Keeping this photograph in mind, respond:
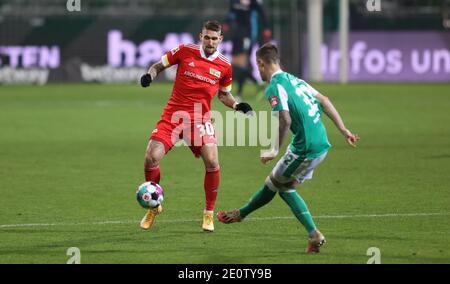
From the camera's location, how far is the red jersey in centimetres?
1055

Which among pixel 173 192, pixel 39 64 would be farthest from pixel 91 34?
pixel 173 192

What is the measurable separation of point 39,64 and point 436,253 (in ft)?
86.4

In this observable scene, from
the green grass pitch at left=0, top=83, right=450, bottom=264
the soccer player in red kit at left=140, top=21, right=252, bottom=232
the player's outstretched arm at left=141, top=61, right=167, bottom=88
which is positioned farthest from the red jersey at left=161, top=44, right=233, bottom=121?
the green grass pitch at left=0, top=83, right=450, bottom=264

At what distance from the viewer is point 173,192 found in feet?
42.3

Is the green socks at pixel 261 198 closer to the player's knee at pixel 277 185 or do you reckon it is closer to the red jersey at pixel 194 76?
the player's knee at pixel 277 185

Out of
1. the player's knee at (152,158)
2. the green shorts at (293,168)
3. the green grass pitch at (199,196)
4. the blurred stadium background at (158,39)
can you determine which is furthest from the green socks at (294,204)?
the blurred stadium background at (158,39)

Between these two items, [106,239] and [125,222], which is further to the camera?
[125,222]

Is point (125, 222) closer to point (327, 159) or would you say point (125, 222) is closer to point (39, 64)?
point (327, 159)

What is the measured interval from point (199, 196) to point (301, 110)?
3731mm

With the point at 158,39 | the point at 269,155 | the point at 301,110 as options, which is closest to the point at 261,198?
the point at 269,155

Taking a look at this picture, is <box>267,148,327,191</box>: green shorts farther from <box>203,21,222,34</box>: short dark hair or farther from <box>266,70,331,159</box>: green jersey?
<box>203,21,222,34</box>: short dark hair

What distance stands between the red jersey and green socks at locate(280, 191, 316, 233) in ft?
5.51

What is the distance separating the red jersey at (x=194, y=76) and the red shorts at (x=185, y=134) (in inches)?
3.6
